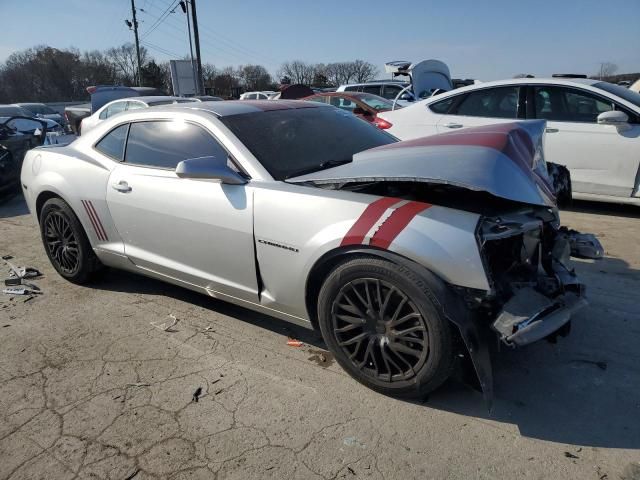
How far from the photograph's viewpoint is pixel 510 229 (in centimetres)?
223

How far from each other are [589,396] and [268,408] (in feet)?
5.36

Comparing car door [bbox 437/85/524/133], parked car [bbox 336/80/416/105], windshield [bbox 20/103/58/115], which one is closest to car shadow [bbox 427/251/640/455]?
car door [bbox 437/85/524/133]

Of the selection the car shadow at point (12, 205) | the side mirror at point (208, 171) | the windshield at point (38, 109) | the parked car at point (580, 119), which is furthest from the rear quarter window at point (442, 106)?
the windshield at point (38, 109)

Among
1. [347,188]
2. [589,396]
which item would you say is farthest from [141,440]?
[589,396]

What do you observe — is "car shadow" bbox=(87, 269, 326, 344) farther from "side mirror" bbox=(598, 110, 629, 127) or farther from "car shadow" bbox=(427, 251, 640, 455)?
"side mirror" bbox=(598, 110, 629, 127)

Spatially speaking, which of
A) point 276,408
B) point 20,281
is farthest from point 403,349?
point 20,281

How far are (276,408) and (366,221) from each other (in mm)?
1069

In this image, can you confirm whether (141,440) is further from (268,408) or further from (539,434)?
(539,434)

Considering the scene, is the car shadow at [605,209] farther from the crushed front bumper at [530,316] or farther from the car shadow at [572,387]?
the crushed front bumper at [530,316]

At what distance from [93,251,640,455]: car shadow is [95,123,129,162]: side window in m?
1.78

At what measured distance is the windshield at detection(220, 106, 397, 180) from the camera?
9.59ft

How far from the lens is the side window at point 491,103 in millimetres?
5637

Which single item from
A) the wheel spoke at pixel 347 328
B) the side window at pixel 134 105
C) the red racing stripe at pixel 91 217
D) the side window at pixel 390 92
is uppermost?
the side window at pixel 390 92

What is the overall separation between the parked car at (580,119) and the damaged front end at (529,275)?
2.84m
